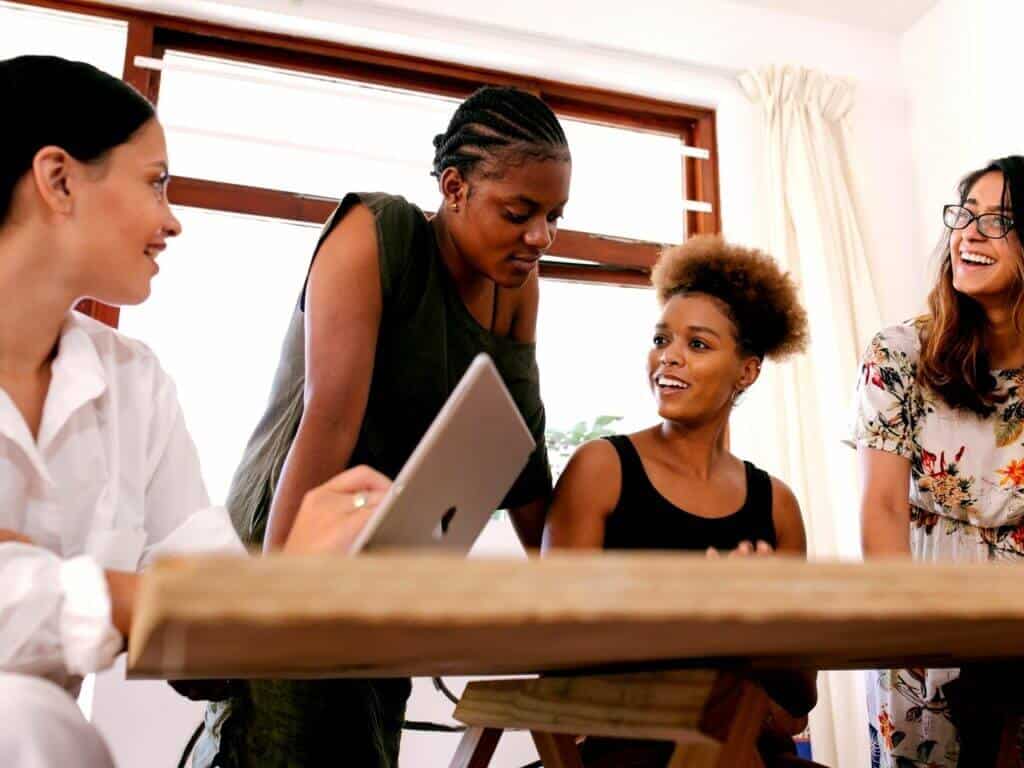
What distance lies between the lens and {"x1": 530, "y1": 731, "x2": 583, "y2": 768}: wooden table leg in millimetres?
955

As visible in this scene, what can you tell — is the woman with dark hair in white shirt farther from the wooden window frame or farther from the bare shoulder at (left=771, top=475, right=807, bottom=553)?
the wooden window frame

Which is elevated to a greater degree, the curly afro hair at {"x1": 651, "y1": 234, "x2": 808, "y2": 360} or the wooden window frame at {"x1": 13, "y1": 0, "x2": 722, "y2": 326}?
the wooden window frame at {"x1": 13, "y1": 0, "x2": 722, "y2": 326}

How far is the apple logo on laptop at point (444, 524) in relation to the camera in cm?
89

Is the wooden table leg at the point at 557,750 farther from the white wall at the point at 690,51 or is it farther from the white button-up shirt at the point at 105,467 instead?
the white wall at the point at 690,51

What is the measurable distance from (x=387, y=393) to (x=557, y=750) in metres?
0.60

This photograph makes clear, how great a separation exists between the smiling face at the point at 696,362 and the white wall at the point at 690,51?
5.09 feet

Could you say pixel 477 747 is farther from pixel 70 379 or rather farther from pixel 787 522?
pixel 787 522

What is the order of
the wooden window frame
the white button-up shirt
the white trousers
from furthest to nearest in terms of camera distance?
the wooden window frame
the white button-up shirt
the white trousers

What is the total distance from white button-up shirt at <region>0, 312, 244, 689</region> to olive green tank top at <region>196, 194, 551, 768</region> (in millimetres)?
184

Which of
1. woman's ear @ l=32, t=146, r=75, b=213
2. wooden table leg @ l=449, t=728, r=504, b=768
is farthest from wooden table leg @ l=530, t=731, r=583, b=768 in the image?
woman's ear @ l=32, t=146, r=75, b=213

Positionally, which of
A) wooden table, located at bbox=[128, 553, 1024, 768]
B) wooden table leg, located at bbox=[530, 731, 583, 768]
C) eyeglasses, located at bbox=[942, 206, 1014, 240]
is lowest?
wooden table leg, located at bbox=[530, 731, 583, 768]

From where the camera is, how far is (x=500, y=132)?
153cm

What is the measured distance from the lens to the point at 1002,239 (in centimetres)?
177

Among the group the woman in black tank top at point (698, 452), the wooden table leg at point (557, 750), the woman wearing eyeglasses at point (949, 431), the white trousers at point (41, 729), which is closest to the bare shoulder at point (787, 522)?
the woman in black tank top at point (698, 452)
